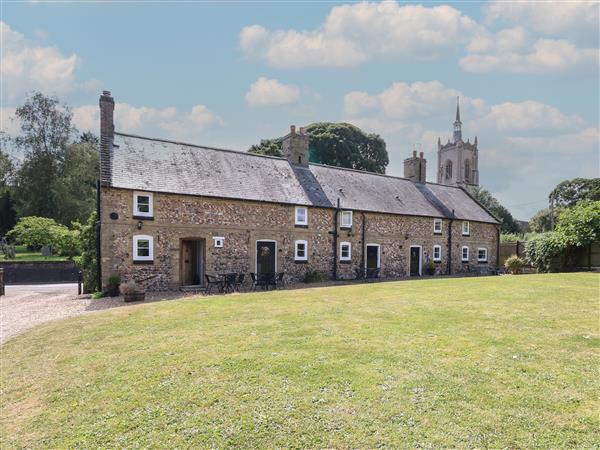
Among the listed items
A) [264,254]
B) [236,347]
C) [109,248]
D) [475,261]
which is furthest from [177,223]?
[475,261]

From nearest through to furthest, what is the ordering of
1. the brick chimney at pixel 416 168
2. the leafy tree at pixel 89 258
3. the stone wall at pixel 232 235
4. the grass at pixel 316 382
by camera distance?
1. the grass at pixel 316 382
2. the stone wall at pixel 232 235
3. the leafy tree at pixel 89 258
4. the brick chimney at pixel 416 168

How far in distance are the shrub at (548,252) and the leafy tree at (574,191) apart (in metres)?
36.8

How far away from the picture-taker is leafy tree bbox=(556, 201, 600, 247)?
76.0ft

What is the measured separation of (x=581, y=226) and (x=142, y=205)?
2597 cm

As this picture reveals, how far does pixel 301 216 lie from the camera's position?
2283 cm

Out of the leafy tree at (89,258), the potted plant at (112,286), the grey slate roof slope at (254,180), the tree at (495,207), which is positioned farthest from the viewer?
the tree at (495,207)

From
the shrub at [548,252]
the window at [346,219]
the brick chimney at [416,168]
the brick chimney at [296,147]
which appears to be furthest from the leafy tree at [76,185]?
the shrub at [548,252]

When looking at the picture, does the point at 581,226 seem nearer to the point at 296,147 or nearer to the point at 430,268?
the point at 430,268

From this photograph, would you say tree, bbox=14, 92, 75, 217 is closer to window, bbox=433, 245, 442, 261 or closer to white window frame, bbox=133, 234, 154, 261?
white window frame, bbox=133, 234, 154, 261

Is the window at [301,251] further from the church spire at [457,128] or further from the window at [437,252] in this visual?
the church spire at [457,128]

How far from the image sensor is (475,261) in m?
31.3

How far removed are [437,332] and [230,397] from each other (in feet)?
15.1

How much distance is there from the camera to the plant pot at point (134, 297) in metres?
15.4

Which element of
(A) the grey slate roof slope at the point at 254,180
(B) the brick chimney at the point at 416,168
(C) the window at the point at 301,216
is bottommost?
(C) the window at the point at 301,216
